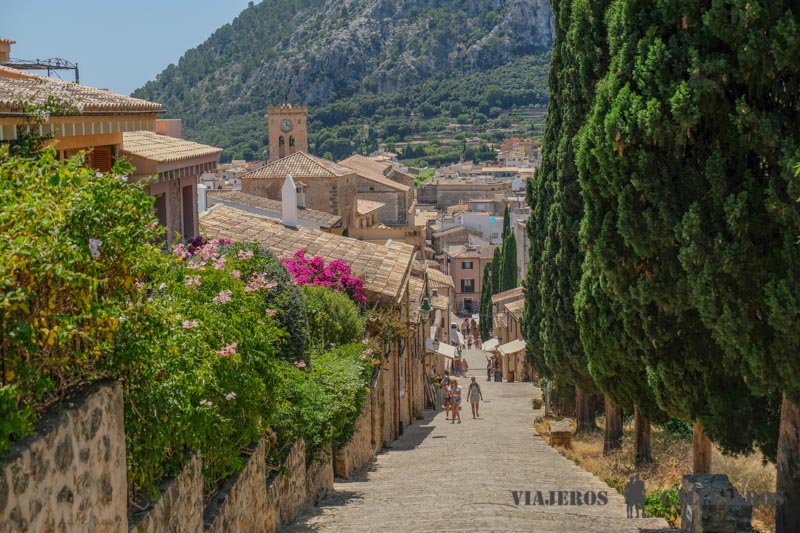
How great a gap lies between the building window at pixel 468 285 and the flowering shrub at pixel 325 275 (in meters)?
68.0

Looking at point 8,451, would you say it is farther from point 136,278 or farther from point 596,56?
point 596,56

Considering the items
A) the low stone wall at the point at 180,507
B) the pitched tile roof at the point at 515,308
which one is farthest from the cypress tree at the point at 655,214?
the pitched tile roof at the point at 515,308

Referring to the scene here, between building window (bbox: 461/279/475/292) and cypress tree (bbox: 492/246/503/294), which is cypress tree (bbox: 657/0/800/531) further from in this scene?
building window (bbox: 461/279/475/292)

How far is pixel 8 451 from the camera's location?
4.48 meters

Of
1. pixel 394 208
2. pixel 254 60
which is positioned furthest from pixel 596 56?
pixel 254 60

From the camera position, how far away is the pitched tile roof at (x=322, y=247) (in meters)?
22.4

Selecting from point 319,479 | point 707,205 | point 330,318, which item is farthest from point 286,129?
point 707,205

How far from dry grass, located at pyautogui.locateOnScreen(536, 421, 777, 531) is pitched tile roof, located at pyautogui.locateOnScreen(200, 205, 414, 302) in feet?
17.4

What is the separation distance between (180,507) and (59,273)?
3.02 metres

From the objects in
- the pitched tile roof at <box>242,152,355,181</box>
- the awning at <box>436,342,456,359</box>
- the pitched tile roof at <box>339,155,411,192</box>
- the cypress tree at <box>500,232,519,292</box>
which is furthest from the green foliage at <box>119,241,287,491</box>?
the pitched tile roof at <box>339,155,411,192</box>

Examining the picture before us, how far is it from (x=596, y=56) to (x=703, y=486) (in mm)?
6160

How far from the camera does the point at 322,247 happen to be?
→ 24.8m

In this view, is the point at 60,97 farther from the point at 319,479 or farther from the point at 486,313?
the point at 486,313

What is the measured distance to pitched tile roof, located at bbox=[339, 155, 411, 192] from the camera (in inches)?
2891
